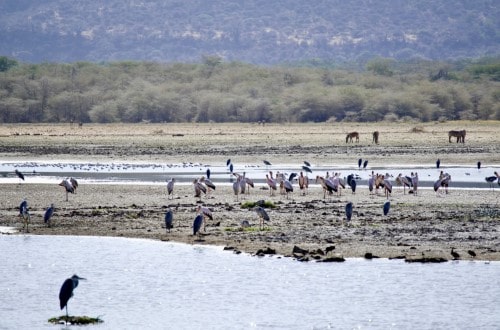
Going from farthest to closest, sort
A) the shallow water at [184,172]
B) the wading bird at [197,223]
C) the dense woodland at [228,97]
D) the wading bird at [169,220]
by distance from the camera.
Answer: the dense woodland at [228,97]
the shallow water at [184,172]
the wading bird at [169,220]
the wading bird at [197,223]

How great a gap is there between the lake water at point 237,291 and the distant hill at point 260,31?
13354cm

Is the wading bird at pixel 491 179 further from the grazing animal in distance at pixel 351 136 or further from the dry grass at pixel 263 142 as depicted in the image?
the grazing animal in distance at pixel 351 136

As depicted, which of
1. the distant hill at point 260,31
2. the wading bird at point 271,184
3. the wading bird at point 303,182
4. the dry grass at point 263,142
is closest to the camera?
the wading bird at point 271,184

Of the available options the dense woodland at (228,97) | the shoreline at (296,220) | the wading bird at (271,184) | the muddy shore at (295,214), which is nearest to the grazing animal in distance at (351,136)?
the muddy shore at (295,214)

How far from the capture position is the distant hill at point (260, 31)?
502 feet

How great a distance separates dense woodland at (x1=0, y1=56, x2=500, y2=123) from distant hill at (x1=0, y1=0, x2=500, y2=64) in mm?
69974

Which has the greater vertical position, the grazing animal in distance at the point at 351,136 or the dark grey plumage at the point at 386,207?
the grazing animal in distance at the point at 351,136

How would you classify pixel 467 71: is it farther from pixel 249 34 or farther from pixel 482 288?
pixel 482 288

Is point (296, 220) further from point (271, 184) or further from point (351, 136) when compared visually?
point (351, 136)

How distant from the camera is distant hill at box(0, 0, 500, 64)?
153000mm

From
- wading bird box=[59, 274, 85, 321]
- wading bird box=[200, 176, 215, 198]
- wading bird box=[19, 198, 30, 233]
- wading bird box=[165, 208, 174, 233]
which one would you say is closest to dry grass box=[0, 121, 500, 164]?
wading bird box=[200, 176, 215, 198]

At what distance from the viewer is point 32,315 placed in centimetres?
1327

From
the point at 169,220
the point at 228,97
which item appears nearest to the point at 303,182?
the point at 169,220

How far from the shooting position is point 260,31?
156m
